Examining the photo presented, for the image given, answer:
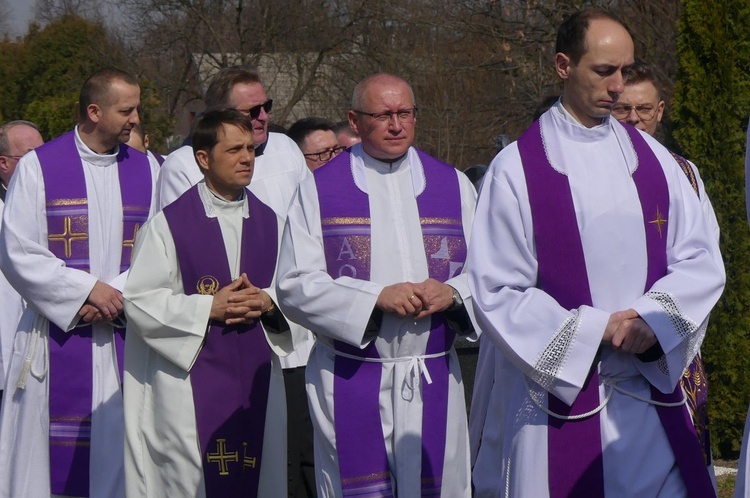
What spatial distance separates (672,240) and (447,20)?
531 inches

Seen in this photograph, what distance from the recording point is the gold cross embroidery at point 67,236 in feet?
22.2

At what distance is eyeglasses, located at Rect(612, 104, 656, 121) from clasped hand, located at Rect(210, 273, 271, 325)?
193 cm

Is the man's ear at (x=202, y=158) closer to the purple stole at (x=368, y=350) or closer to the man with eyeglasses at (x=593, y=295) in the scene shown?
the purple stole at (x=368, y=350)

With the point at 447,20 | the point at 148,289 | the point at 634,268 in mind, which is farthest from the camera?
the point at 447,20

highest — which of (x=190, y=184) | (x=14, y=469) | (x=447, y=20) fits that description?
(x=447, y=20)

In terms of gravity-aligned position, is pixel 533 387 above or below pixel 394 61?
below

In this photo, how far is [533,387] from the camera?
15.0 ft

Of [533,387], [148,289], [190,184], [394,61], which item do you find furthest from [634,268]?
[394,61]

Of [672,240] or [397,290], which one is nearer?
[672,240]

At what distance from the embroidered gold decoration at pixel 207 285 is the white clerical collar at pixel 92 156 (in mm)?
1443

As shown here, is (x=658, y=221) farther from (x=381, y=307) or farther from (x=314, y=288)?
(x=314, y=288)

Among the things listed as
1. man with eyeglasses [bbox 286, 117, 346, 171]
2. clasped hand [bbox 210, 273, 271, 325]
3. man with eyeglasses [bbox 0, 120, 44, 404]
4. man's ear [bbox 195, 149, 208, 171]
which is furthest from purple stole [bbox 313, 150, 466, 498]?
man with eyeglasses [bbox 0, 120, 44, 404]

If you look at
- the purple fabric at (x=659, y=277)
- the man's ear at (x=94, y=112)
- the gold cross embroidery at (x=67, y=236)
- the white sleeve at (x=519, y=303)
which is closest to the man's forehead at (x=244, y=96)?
the man's ear at (x=94, y=112)

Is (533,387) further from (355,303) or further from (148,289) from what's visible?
(148,289)
